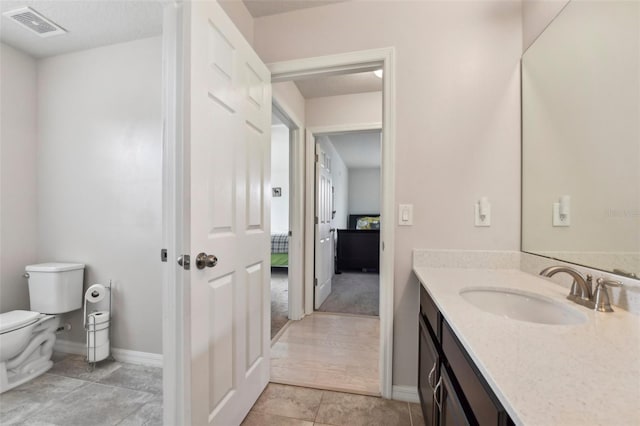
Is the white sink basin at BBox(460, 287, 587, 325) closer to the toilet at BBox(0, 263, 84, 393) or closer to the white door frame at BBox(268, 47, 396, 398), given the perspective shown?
the white door frame at BBox(268, 47, 396, 398)

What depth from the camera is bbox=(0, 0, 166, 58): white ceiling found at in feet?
5.43

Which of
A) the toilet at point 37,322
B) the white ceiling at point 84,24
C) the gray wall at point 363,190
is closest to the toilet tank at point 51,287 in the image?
the toilet at point 37,322

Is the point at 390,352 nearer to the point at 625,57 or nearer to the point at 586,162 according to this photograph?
the point at 586,162

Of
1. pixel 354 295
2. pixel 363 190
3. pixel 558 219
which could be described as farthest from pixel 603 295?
pixel 363 190

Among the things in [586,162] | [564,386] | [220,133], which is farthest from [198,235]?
[586,162]

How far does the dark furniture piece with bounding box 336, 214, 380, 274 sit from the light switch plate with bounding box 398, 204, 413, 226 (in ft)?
11.6

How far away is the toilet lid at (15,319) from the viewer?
1.65 meters

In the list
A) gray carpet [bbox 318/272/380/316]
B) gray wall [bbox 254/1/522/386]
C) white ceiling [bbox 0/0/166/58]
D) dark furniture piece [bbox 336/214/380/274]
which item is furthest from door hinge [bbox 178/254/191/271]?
dark furniture piece [bbox 336/214/380/274]

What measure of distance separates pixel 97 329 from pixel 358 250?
13.3 ft

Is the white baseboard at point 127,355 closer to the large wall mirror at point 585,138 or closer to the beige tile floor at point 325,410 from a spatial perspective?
the beige tile floor at point 325,410

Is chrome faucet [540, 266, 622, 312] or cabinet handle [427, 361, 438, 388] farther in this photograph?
cabinet handle [427, 361, 438, 388]

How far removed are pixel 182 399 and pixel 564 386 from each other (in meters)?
1.15

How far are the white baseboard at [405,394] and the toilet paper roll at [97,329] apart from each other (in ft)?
6.76

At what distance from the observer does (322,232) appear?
133 inches
